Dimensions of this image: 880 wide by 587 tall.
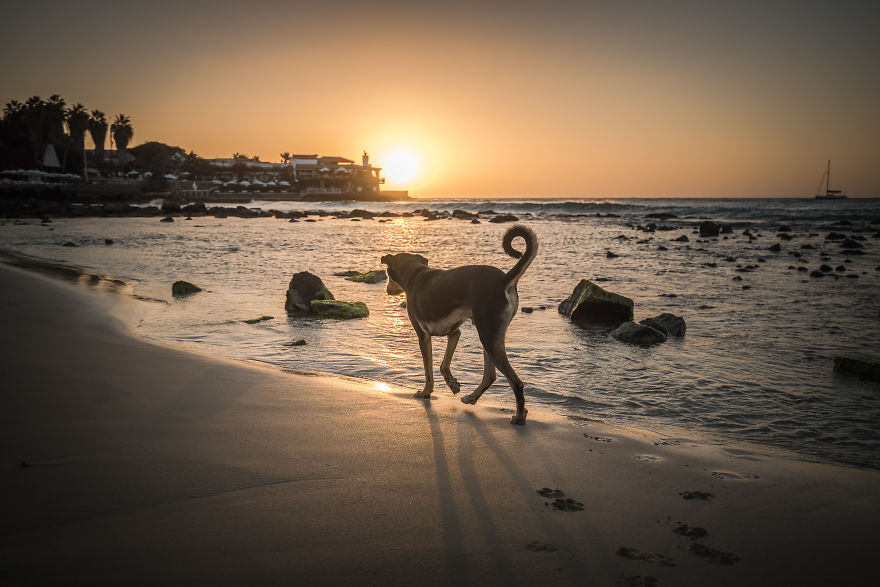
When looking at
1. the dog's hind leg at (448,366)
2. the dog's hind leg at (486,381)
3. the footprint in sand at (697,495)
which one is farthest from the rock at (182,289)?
the footprint in sand at (697,495)

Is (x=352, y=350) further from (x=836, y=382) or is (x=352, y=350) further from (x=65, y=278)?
→ (x=65, y=278)

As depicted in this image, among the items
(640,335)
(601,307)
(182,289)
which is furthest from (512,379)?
(182,289)

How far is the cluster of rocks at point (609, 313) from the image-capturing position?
923cm

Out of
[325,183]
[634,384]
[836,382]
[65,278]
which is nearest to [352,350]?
[634,384]

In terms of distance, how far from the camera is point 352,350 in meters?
8.14

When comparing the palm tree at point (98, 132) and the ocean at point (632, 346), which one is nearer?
the ocean at point (632, 346)

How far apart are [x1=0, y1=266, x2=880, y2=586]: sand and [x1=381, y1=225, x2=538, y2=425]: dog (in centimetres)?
46

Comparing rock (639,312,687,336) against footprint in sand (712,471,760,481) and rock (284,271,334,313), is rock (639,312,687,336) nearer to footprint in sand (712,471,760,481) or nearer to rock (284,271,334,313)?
footprint in sand (712,471,760,481)

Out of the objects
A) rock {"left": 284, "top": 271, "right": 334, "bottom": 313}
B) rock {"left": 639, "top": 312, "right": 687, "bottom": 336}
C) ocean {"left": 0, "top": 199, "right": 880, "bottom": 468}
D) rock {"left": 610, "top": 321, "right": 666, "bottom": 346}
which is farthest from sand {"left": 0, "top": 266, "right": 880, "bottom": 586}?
rock {"left": 284, "top": 271, "right": 334, "bottom": 313}

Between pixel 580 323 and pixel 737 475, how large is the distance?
6.24 m

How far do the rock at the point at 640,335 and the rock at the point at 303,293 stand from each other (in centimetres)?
630

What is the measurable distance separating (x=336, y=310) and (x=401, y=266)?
4173 mm

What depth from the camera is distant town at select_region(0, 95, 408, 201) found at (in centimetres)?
9056

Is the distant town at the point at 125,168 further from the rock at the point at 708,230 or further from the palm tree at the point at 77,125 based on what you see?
the rock at the point at 708,230
